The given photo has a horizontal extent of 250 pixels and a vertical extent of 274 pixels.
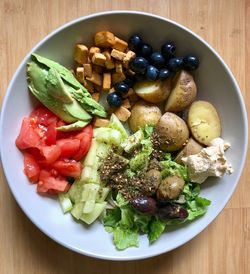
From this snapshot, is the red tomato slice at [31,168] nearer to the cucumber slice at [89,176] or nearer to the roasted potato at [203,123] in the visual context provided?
the cucumber slice at [89,176]

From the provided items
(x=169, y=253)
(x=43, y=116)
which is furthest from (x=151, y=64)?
(x=169, y=253)

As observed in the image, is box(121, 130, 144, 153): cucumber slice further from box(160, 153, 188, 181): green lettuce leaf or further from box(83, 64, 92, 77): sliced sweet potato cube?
box(83, 64, 92, 77): sliced sweet potato cube

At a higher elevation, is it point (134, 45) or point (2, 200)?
point (134, 45)

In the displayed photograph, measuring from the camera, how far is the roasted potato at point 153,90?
1.33 metres

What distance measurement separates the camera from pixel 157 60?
1306 millimetres

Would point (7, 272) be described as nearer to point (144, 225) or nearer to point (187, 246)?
point (144, 225)

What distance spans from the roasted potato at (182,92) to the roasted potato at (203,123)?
0.10 ft

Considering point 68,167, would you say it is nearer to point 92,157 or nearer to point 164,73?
point 92,157

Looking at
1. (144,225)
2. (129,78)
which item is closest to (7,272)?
(144,225)

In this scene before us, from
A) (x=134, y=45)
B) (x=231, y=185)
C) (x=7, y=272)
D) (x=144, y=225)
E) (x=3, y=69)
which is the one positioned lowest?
(x=7, y=272)

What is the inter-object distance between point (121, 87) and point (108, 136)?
0.14m

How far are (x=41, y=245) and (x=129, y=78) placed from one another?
Answer: 0.56m

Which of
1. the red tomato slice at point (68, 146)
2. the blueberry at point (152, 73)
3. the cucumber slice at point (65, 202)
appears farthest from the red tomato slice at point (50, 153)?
the blueberry at point (152, 73)

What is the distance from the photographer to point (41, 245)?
1.41 meters
